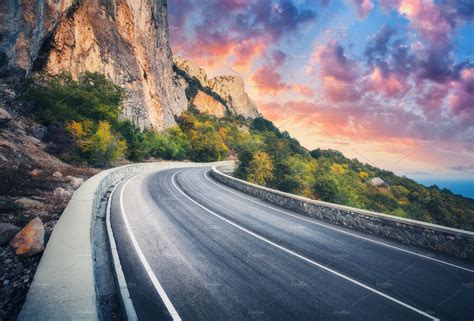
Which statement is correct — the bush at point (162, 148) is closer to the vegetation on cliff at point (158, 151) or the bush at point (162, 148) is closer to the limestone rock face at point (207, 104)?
the vegetation on cliff at point (158, 151)

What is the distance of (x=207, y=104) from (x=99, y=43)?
242ft

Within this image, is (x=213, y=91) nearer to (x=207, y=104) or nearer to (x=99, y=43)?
(x=207, y=104)

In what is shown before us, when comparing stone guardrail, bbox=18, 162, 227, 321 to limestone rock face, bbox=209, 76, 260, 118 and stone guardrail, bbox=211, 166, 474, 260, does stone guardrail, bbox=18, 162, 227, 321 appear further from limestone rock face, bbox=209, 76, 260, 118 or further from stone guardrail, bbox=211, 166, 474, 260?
limestone rock face, bbox=209, 76, 260, 118

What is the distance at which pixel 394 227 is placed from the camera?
861 cm

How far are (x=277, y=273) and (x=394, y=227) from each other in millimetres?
5481

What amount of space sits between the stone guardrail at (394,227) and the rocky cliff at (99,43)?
947 inches


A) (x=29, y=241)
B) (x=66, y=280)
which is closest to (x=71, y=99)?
(x=29, y=241)

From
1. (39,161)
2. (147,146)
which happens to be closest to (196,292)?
(39,161)

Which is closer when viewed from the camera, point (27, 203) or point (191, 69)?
point (27, 203)

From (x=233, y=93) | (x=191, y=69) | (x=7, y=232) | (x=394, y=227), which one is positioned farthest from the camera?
(x=233, y=93)

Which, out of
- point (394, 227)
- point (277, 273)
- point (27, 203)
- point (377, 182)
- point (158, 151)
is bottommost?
point (277, 273)

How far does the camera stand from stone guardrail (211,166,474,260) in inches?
279

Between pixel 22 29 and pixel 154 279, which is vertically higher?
pixel 22 29

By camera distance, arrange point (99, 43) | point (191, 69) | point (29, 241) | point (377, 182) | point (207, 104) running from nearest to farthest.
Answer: point (29, 241), point (99, 43), point (377, 182), point (207, 104), point (191, 69)
